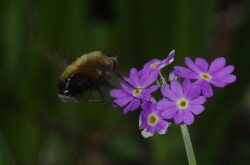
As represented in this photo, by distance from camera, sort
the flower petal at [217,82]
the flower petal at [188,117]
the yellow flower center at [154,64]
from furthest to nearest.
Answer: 1. the yellow flower center at [154,64]
2. the flower petal at [217,82]
3. the flower petal at [188,117]

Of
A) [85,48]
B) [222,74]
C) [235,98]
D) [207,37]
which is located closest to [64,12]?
[85,48]

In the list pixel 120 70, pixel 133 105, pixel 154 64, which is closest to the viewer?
pixel 133 105

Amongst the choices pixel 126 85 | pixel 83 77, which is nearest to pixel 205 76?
pixel 126 85

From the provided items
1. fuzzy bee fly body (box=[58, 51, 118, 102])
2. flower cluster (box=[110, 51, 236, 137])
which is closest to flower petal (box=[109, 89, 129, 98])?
flower cluster (box=[110, 51, 236, 137])

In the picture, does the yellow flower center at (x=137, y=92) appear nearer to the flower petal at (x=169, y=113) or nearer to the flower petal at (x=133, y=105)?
the flower petal at (x=133, y=105)

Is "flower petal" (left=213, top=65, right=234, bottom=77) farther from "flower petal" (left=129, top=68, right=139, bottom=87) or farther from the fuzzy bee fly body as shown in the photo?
the fuzzy bee fly body

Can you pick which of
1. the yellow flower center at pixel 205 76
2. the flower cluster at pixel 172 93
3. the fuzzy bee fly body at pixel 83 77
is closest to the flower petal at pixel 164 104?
the flower cluster at pixel 172 93

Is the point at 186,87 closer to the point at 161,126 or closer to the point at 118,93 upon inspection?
the point at 161,126
